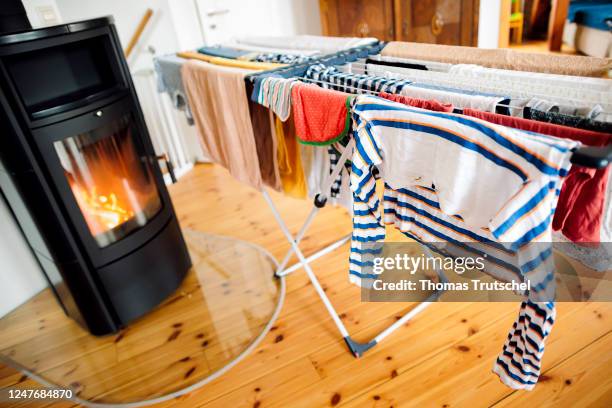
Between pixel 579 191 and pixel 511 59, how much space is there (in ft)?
1.66

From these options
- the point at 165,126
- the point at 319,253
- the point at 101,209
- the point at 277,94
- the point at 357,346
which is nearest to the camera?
the point at 277,94

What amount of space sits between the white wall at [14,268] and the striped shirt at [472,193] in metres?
1.66

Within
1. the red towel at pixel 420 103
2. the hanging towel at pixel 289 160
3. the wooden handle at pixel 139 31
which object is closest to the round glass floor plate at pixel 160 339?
the hanging towel at pixel 289 160

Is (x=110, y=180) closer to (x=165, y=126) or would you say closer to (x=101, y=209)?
(x=101, y=209)

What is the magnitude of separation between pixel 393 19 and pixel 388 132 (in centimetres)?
242

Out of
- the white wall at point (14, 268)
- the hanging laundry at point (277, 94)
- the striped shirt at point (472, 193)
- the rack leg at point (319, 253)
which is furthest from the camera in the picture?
the rack leg at point (319, 253)

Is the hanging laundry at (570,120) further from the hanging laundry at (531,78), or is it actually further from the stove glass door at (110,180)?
the stove glass door at (110,180)

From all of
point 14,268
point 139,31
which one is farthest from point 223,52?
point 14,268

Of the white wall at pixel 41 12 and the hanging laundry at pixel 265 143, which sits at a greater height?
the white wall at pixel 41 12

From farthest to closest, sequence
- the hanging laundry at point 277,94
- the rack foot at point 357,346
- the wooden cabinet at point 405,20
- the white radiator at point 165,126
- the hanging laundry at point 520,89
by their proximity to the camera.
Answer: the white radiator at point 165,126 < the wooden cabinet at point 405,20 < the rack foot at point 357,346 < the hanging laundry at point 277,94 < the hanging laundry at point 520,89

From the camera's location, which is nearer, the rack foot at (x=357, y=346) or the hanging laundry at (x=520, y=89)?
the hanging laundry at (x=520, y=89)

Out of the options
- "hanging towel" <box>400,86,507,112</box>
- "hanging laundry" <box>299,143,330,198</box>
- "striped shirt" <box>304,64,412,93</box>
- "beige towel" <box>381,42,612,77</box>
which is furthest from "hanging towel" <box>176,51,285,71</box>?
"hanging towel" <box>400,86,507,112</box>

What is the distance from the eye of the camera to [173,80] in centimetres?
185

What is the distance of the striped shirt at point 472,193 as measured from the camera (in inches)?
25.9
